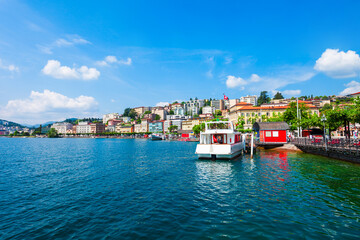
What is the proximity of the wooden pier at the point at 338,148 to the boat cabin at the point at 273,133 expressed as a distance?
9039 millimetres

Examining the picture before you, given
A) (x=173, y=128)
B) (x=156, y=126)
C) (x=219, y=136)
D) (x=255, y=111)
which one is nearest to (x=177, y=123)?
(x=173, y=128)

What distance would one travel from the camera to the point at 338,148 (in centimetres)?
2795

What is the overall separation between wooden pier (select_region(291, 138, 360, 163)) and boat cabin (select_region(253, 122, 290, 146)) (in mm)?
9039

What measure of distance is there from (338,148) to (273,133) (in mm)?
21165

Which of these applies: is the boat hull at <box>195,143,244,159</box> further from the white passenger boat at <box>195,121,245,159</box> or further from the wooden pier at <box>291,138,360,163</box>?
the wooden pier at <box>291,138,360,163</box>

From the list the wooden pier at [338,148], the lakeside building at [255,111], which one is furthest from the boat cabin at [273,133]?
the lakeside building at [255,111]

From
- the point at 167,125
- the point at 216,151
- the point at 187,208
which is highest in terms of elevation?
the point at 167,125

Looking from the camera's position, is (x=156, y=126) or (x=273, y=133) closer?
(x=273, y=133)

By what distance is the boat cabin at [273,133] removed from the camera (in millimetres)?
48188

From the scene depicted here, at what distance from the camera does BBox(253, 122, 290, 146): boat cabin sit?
48.2 metres

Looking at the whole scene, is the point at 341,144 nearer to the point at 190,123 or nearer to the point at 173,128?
the point at 190,123

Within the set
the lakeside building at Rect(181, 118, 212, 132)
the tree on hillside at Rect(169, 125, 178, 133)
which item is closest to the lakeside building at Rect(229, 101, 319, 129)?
the lakeside building at Rect(181, 118, 212, 132)

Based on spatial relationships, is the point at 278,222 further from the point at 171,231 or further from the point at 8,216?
the point at 8,216

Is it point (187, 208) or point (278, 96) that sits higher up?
point (278, 96)
